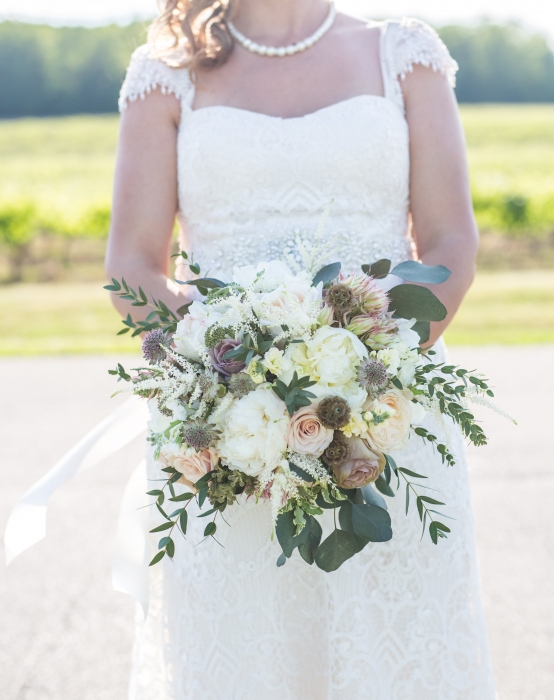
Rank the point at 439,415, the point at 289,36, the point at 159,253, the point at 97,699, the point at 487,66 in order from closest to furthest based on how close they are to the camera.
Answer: the point at 439,415, the point at 159,253, the point at 289,36, the point at 97,699, the point at 487,66

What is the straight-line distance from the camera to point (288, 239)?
1.95 meters

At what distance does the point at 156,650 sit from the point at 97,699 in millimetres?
1014

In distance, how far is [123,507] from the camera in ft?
6.71

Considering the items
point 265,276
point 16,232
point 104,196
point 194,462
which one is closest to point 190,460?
point 194,462

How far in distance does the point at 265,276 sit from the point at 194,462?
1.17ft

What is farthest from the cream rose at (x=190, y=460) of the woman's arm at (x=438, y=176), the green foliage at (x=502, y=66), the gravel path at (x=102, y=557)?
the green foliage at (x=502, y=66)

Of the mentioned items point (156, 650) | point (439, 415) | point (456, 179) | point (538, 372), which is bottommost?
point (538, 372)

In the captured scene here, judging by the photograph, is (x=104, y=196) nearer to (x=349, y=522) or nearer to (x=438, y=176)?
(x=438, y=176)

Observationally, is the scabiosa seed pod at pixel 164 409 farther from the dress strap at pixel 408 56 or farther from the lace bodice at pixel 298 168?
the dress strap at pixel 408 56

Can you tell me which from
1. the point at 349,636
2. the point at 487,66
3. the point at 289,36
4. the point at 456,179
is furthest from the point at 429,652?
the point at 487,66

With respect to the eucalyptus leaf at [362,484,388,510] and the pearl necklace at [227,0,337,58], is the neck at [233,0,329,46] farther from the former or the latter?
the eucalyptus leaf at [362,484,388,510]

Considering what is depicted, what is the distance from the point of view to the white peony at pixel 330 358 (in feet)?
4.44

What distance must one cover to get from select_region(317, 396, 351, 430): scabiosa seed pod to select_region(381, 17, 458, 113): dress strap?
948mm

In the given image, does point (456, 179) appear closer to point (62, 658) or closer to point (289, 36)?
point (289, 36)
